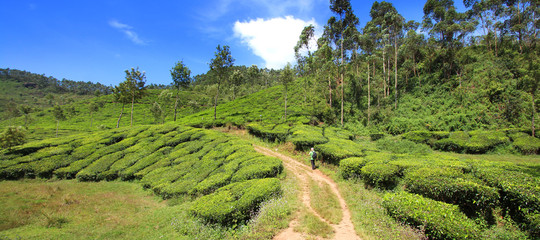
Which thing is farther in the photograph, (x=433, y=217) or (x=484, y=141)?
(x=484, y=141)

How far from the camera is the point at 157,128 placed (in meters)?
26.5

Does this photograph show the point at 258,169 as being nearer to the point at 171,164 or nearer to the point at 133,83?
the point at 171,164

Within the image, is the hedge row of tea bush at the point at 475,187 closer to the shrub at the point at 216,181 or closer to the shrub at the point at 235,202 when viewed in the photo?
the shrub at the point at 235,202

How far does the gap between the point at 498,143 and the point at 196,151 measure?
2835 centimetres

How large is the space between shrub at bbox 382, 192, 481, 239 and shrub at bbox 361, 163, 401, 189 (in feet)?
7.71

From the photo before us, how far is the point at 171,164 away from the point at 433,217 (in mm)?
17918

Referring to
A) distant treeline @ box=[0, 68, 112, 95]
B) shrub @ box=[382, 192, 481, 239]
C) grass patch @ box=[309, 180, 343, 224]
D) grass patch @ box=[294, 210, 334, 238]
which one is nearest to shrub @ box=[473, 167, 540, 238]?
shrub @ box=[382, 192, 481, 239]

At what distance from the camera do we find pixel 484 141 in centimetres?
1978

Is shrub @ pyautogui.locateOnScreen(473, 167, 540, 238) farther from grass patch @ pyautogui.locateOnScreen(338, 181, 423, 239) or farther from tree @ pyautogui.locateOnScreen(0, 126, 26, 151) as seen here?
tree @ pyautogui.locateOnScreen(0, 126, 26, 151)

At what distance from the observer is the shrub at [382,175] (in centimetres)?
1034

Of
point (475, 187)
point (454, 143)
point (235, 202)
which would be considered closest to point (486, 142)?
point (454, 143)

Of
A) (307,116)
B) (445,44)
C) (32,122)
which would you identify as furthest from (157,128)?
(32,122)

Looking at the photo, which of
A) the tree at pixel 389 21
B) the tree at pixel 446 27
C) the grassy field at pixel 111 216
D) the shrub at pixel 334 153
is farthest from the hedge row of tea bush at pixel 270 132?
the tree at pixel 446 27

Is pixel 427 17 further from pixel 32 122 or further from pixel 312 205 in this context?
pixel 32 122
